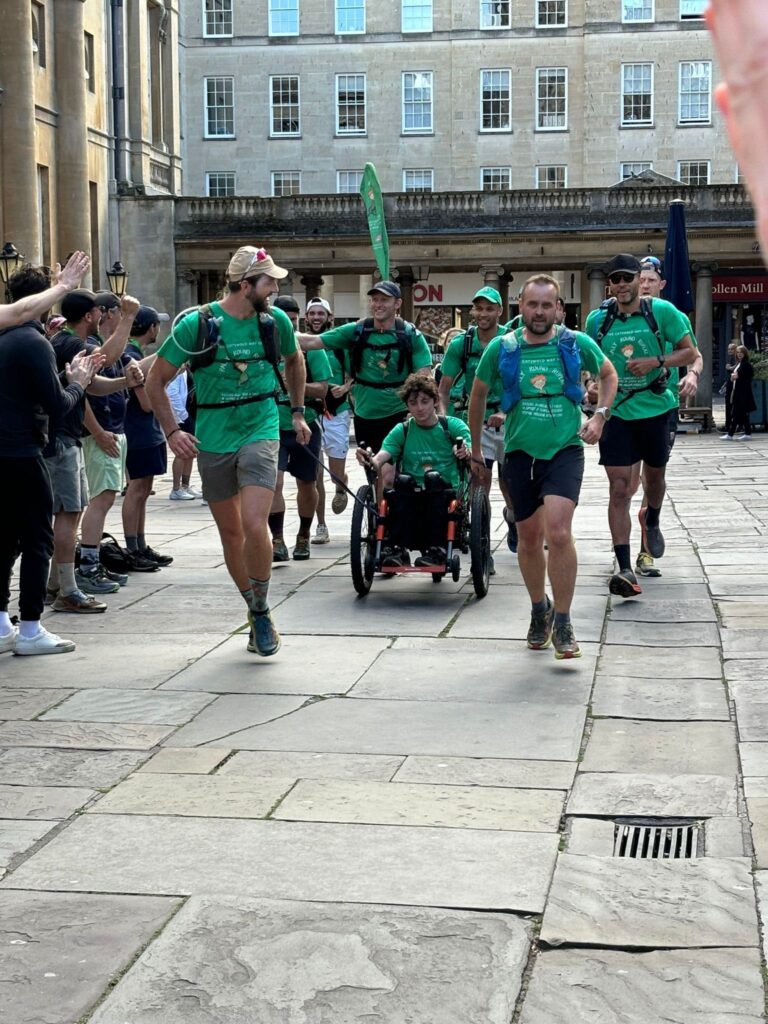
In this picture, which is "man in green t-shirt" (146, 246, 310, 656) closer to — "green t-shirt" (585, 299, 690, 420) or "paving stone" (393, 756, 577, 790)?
"paving stone" (393, 756, 577, 790)

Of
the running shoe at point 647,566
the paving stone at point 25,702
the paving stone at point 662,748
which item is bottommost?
the running shoe at point 647,566

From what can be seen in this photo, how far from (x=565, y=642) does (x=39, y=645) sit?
8.33ft

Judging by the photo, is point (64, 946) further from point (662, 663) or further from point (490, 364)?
point (490, 364)

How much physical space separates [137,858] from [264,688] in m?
2.47

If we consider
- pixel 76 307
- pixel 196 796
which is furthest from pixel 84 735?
pixel 76 307

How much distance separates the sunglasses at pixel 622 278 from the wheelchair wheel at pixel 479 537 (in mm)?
1419

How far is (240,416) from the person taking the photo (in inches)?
Answer: 298

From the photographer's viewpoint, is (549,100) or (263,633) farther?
(549,100)

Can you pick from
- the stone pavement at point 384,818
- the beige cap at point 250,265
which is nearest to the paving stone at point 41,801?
the stone pavement at point 384,818

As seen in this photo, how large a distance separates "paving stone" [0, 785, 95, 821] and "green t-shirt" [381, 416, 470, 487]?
15.2ft

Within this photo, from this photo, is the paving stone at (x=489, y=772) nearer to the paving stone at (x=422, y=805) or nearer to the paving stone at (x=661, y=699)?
the paving stone at (x=422, y=805)

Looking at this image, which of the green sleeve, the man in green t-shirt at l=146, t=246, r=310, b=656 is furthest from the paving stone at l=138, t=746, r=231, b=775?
the green sleeve

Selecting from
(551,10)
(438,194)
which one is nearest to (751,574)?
(438,194)

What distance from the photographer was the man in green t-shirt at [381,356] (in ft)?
34.7
